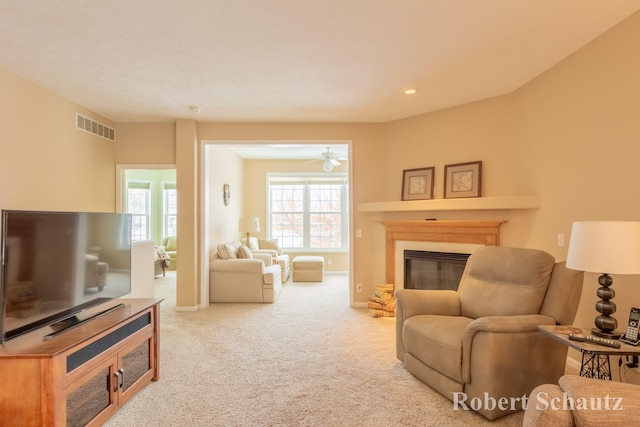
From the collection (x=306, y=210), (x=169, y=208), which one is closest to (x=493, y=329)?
(x=306, y=210)

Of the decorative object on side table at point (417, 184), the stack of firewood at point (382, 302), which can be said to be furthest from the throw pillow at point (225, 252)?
the decorative object on side table at point (417, 184)

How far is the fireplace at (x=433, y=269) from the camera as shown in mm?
4090

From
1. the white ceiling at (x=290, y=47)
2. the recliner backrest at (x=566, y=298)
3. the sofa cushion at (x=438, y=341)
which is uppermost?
the white ceiling at (x=290, y=47)

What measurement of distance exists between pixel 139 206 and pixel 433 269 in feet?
23.3

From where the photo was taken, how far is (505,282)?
2645mm

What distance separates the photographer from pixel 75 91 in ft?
11.7

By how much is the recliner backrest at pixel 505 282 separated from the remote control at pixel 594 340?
0.48m

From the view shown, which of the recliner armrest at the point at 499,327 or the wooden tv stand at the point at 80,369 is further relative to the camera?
the recliner armrest at the point at 499,327

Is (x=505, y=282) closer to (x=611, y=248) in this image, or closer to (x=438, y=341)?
(x=438, y=341)

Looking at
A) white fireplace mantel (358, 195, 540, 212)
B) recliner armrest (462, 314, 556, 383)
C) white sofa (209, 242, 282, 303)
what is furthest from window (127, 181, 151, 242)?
recliner armrest (462, 314, 556, 383)

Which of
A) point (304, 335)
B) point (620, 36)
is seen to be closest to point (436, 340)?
point (304, 335)

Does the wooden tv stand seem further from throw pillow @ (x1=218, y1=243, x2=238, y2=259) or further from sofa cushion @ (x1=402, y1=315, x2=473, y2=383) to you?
throw pillow @ (x1=218, y1=243, x2=238, y2=259)

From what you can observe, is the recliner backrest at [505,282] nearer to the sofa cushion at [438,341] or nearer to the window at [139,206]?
the sofa cushion at [438,341]

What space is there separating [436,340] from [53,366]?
2263mm
